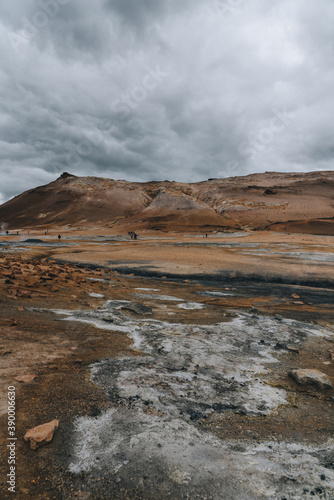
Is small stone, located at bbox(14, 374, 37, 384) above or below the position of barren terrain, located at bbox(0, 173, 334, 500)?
above

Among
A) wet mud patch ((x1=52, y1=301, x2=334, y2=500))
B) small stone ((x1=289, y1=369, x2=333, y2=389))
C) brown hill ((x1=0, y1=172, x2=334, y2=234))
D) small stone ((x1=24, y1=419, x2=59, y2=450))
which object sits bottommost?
small stone ((x1=289, y1=369, x2=333, y2=389))

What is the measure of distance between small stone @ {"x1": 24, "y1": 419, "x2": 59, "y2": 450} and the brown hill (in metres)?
75.3

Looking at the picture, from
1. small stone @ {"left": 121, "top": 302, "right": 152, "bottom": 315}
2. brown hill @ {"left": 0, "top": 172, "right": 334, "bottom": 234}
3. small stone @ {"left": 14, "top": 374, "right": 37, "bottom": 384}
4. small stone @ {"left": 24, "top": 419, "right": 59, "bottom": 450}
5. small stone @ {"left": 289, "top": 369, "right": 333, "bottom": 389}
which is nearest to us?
small stone @ {"left": 24, "top": 419, "right": 59, "bottom": 450}

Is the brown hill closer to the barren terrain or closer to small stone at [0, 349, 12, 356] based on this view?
the barren terrain

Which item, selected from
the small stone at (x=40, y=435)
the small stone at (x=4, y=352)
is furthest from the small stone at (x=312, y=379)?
the small stone at (x=4, y=352)

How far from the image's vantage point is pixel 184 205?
10775 cm

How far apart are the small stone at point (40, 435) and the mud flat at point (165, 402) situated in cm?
8

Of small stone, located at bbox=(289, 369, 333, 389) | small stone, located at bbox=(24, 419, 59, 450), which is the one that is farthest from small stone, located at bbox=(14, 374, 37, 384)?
small stone, located at bbox=(289, 369, 333, 389)

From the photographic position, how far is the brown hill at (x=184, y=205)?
8762cm

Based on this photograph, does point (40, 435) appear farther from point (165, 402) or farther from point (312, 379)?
point (312, 379)

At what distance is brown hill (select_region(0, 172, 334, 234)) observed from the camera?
287ft

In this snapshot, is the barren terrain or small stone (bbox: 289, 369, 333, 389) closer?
the barren terrain

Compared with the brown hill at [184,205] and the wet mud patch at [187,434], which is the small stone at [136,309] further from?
the brown hill at [184,205]

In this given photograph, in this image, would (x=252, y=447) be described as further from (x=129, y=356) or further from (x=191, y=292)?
(x=191, y=292)
